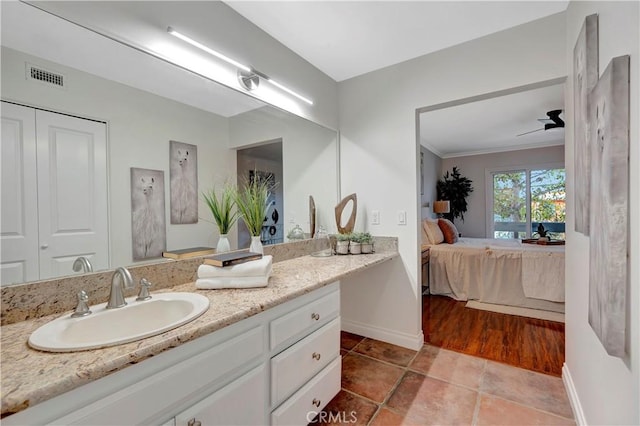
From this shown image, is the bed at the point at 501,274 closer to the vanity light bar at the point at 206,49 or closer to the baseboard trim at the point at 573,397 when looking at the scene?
the baseboard trim at the point at 573,397

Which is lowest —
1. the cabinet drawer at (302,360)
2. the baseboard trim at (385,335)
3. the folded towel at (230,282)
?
the baseboard trim at (385,335)

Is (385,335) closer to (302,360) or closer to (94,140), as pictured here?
(302,360)

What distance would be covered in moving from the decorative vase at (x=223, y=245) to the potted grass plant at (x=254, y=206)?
0.50ft

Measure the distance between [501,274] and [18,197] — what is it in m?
4.15

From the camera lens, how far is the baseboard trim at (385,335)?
238 cm

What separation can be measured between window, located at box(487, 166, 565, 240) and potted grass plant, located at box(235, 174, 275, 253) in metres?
5.96

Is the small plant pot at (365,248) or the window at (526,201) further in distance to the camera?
the window at (526,201)

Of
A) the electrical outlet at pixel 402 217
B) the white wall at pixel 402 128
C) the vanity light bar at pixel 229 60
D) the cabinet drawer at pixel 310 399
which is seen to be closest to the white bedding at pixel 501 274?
the white wall at pixel 402 128

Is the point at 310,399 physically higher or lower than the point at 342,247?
lower

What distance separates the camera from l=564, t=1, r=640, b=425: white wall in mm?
827

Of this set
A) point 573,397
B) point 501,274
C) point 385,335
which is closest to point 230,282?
point 385,335

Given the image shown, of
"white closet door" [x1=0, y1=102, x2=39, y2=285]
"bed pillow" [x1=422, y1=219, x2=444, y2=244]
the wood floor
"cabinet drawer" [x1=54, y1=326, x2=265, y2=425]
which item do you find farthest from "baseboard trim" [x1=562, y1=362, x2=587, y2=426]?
A: "white closet door" [x1=0, y1=102, x2=39, y2=285]

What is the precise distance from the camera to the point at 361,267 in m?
1.88

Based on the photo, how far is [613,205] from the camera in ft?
2.97
